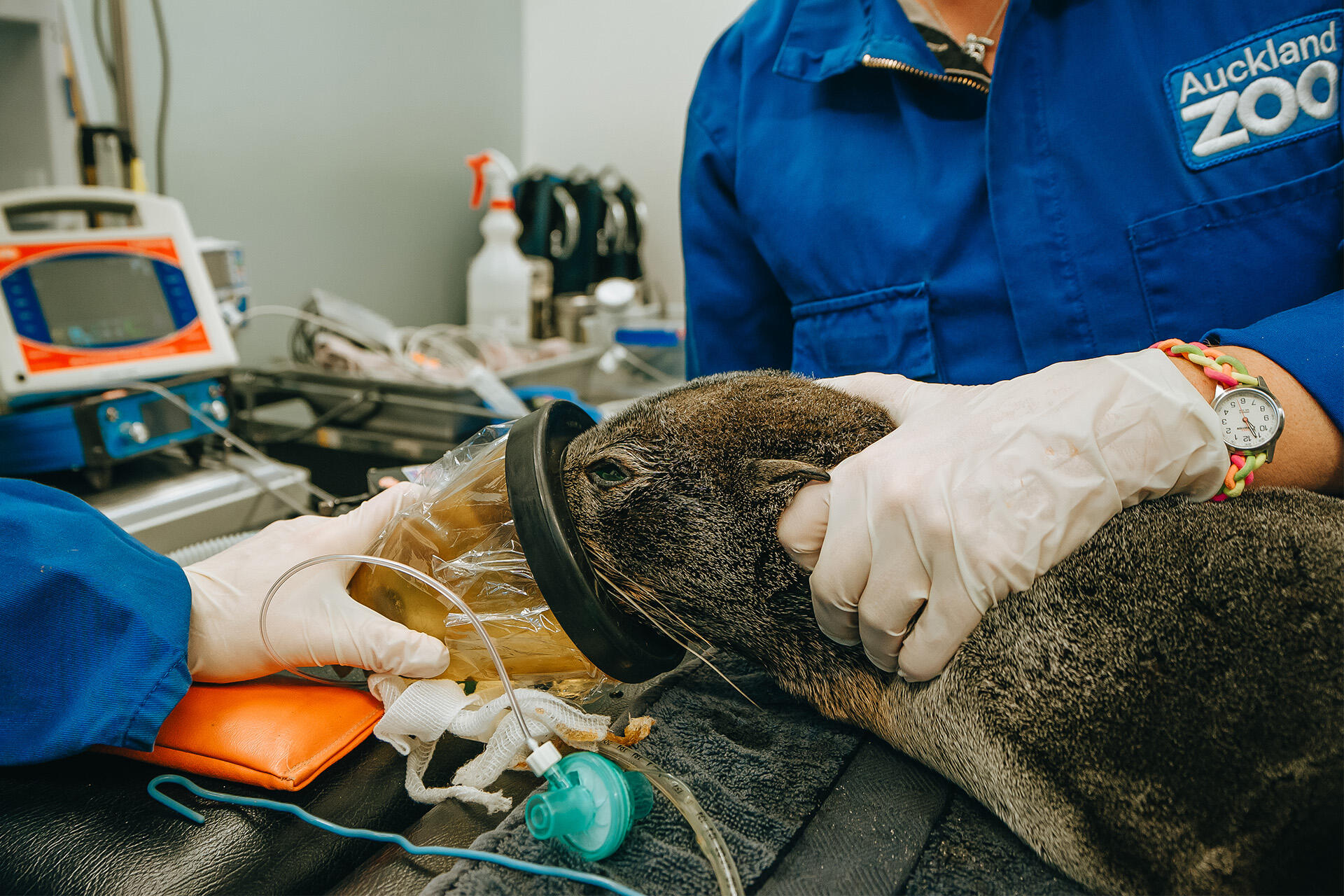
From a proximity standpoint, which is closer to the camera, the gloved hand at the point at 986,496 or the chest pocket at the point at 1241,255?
the gloved hand at the point at 986,496

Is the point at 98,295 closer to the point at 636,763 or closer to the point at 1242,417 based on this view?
the point at 636,763

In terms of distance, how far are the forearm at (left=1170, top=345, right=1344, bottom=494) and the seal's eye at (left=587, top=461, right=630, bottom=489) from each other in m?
0.55

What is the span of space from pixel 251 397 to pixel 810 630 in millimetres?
1472

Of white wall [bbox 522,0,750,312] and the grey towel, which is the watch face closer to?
the grey towel

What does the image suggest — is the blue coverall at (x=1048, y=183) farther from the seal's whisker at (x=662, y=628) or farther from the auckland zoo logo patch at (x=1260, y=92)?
the seal's whisker at (x=662, y=628)

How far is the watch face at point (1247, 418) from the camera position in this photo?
67cm

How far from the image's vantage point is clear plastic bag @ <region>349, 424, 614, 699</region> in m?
0.71

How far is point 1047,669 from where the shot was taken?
572mm

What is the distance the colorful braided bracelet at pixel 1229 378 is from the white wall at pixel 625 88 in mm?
2336

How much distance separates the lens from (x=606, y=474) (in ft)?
2.41

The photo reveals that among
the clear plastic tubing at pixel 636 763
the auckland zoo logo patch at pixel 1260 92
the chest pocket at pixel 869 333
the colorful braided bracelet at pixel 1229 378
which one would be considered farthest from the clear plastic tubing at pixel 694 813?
the auckland zoo logo patch at pixel 1260 92

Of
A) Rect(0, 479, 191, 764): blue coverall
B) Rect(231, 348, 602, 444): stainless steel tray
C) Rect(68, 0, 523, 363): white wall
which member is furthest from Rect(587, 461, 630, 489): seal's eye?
Rect(68, 0, 523, 363): white wall

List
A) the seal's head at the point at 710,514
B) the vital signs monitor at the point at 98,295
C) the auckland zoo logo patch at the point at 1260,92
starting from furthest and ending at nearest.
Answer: the vital signs monitor at the point at 98,295 < the auckland zoo logo patch at the point at 1260,92 < the seal's head at the point at 710,514

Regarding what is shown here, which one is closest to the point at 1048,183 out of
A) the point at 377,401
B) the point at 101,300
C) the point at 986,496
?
the point at 986,496
